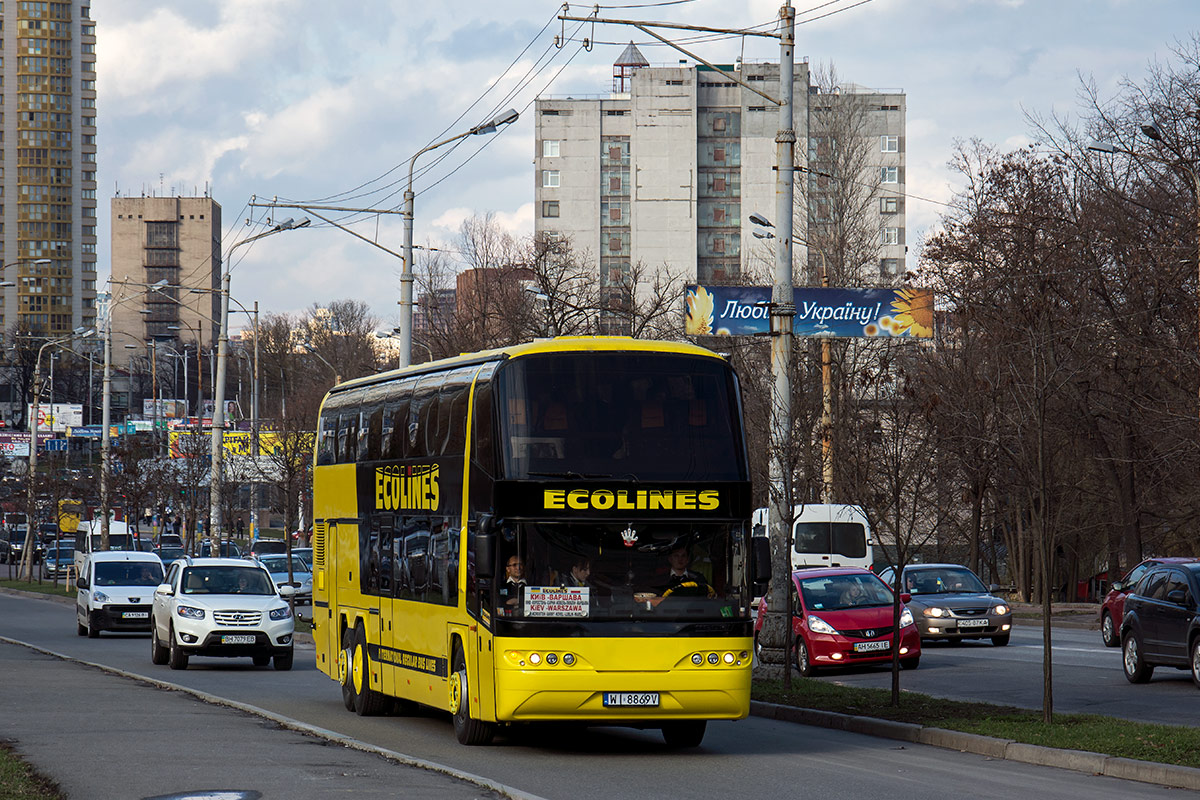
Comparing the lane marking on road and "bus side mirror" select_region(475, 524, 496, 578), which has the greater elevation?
"bus side mirror" select_region(475, 524, 496, 578)

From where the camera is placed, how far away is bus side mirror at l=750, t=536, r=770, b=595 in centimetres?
1483

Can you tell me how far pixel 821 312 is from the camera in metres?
36.6

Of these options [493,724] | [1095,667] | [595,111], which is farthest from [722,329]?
[595,111]

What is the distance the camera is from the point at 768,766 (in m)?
14.0

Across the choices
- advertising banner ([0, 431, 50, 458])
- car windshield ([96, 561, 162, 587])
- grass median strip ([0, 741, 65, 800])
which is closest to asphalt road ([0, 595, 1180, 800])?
grass median strip ([0, 741, 65, 800])

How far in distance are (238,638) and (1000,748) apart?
1481 cm

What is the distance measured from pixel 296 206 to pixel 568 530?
72.3 ft

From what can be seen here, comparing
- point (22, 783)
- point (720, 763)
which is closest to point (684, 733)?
point (720, 763)

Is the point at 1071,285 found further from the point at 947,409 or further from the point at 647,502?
the point at 647,502

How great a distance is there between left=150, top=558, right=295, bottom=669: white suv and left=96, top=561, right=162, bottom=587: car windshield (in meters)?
9.43

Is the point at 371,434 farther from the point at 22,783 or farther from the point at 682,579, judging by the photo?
the point at 22,783

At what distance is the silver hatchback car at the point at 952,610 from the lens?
1222 inches

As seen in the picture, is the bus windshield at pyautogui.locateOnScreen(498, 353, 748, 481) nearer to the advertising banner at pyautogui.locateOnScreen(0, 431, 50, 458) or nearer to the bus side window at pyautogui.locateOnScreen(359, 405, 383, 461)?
the bus side window at pyautogui.locateOnScreen(359, 405, 383, 461)

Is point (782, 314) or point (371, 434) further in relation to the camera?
point (782, 314)
